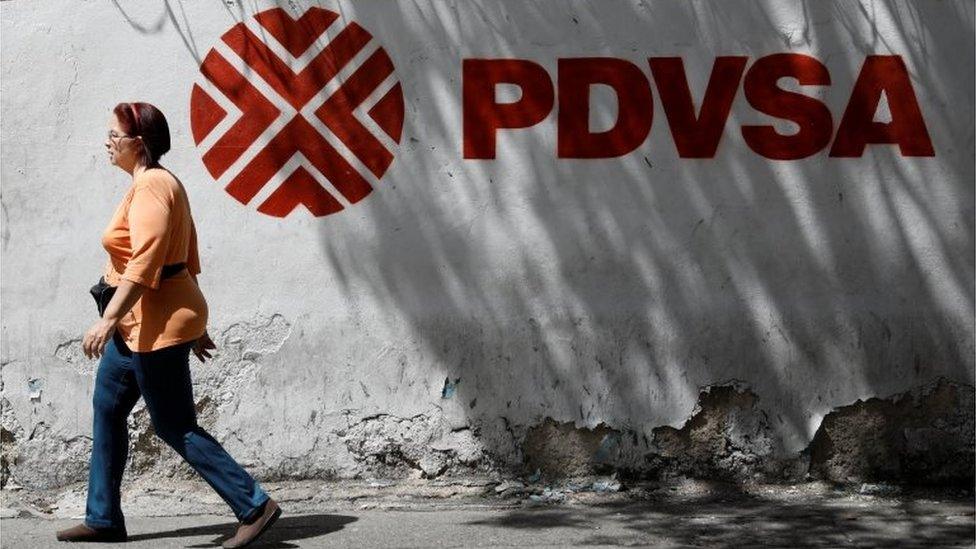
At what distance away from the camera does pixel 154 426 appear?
509cm

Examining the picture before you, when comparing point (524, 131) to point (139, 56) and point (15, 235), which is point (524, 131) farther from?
point (15, 235)

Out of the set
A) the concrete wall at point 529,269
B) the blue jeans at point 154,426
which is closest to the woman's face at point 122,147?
the blue jeans at point 154,426

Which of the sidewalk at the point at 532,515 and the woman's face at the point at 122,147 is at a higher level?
the woman's face at the point at 122,147

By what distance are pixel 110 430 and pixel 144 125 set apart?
3.70 feet

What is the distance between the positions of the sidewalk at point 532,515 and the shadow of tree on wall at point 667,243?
12.0 inches

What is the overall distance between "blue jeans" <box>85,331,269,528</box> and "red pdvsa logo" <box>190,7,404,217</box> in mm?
1084

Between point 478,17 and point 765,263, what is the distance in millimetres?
1613

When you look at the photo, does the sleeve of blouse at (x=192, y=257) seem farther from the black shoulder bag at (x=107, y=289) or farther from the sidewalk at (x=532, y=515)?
the sidewalk at (x=532, y=515)

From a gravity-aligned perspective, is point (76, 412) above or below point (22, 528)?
above

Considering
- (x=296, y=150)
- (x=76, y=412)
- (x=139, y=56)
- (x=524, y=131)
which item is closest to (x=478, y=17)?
(x=524, y=131)

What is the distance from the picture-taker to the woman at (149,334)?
4.83 metres

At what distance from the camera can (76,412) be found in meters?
5.94

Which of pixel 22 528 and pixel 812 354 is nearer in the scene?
pixel 22 528

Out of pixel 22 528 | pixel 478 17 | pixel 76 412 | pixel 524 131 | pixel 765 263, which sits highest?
pixel 478 17
